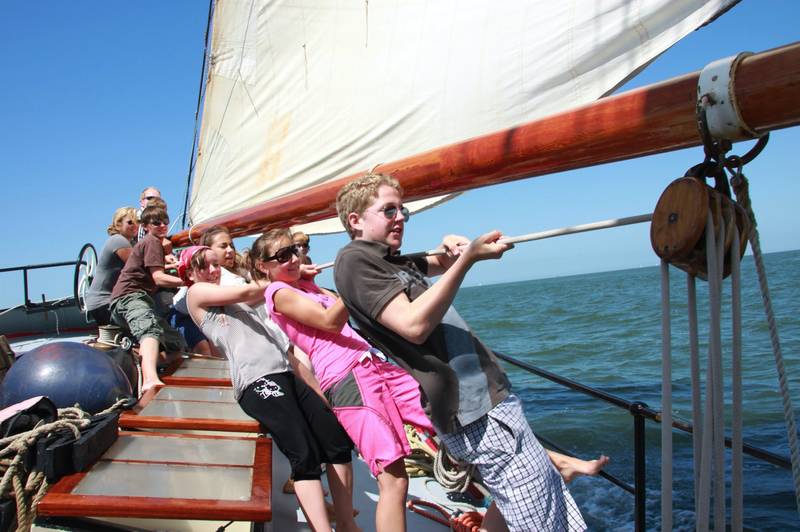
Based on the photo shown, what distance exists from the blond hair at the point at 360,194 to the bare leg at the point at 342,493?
3.10 feet

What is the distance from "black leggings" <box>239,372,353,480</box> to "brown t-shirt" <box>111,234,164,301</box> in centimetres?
167

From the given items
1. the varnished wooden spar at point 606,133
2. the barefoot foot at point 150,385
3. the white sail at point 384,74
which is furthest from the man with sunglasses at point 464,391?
the barefoot foot at point 150,385

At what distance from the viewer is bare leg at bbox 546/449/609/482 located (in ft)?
6.02

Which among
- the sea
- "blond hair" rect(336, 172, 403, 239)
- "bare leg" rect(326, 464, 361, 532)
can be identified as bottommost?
the sea

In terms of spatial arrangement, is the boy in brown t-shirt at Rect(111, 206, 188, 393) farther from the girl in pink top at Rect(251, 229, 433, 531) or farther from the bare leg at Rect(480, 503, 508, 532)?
the bare leg at Rect(480, 503, 508, 532)

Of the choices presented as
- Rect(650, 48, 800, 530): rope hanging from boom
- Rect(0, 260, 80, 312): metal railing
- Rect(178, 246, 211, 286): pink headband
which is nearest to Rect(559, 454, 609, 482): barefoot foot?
Rect(650, 48, 800, 530): rope hanging from boom

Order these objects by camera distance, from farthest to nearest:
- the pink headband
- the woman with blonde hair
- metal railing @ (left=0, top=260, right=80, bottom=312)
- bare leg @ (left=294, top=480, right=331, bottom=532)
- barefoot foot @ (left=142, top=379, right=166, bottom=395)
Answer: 1. metal railing @ (left=0, top=260, right=80, bottom=312)
2. the woman with blonde hair
3. barefoot foot @ (left=142, top=379, right=166, bottom=395)
4. the pink headband
5. bare leg @ (left=294, top=480, right=331, bottom=532)

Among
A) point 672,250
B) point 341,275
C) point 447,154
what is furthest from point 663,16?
point 341,275

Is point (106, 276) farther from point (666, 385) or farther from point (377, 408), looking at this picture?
point (666, 385)

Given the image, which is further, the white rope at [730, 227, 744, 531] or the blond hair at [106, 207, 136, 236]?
the blond hair at [106, 207, 136, 236]

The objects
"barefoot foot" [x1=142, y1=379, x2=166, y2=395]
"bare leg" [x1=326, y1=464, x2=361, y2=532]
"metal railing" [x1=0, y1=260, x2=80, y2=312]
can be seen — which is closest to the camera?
"bare leg" [x1=326, y1=464, x2=361, y2=532]

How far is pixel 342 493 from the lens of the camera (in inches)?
91.4

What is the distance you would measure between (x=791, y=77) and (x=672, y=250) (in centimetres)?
35

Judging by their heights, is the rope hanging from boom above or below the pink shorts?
above
